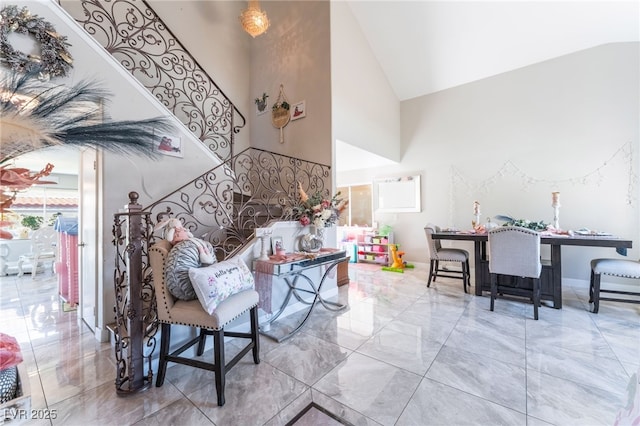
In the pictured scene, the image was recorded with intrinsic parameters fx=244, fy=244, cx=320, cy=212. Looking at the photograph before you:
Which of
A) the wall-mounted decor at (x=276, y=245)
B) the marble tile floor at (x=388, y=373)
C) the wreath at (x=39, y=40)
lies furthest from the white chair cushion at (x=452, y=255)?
the wreath at (x=39, y=40)

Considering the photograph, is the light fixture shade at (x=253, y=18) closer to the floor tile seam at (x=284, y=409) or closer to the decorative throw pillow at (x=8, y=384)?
the decorative throw pillow at (x=8, y=384)

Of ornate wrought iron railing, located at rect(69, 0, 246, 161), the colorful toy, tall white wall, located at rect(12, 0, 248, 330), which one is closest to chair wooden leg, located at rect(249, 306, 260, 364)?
tall white wall, located at rect(12, 0, 248, 330)

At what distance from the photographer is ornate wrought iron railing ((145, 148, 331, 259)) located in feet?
9.07

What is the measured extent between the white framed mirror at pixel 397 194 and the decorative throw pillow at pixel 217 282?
433cm

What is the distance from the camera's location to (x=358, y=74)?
14.2 feet

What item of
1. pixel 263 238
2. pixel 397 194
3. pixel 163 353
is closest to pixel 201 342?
pixel 163 353

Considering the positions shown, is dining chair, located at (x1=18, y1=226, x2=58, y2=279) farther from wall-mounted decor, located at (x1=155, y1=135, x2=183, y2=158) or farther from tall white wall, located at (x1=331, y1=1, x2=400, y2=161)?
tall white wall, located at (x1=331, y1=1, x2=400, y2=161)

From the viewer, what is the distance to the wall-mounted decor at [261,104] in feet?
15.4

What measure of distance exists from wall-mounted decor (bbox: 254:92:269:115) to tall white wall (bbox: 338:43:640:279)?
10.2ft

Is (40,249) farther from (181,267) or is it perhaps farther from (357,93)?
(357,93)

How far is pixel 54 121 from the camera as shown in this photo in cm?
65

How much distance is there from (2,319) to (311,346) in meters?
3.73

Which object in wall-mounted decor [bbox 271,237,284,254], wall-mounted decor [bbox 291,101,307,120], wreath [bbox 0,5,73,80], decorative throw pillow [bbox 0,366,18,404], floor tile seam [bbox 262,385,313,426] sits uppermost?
wall-mounted decor [bbox 291,101,307,120]

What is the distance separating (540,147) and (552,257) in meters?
2.09
